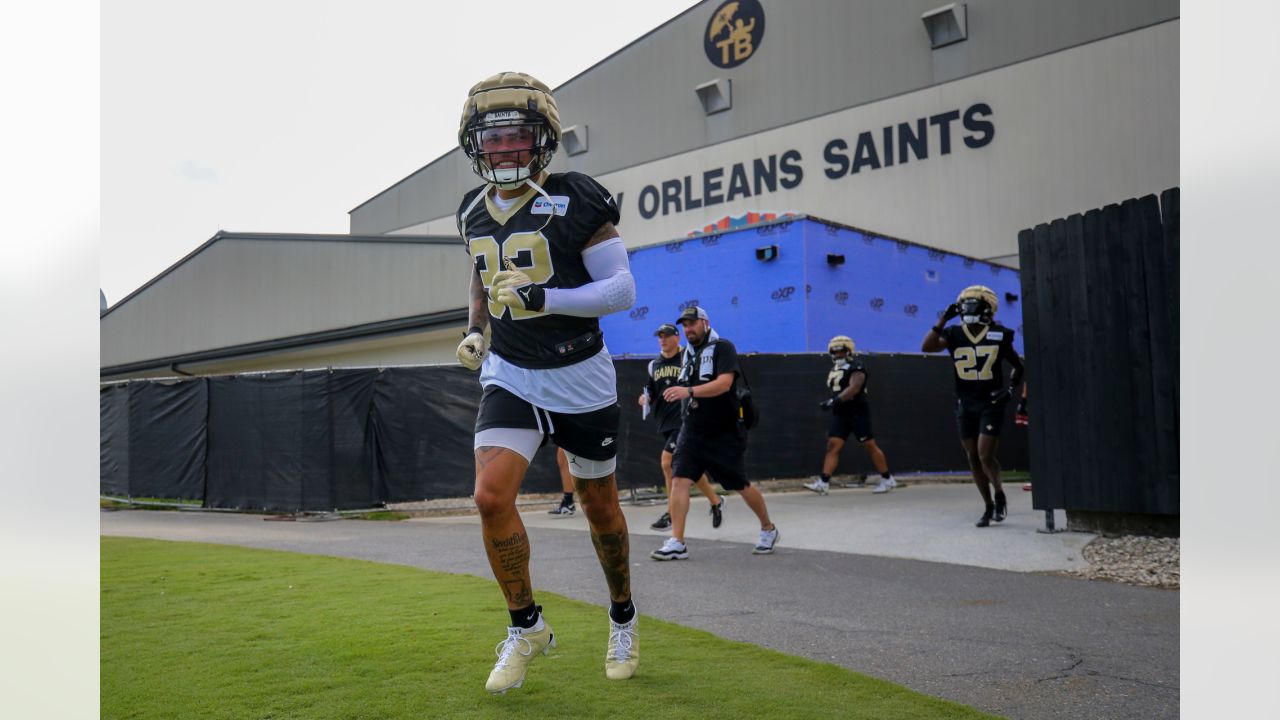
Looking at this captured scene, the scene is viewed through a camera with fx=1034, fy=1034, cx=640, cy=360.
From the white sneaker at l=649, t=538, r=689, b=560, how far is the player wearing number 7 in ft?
10.3

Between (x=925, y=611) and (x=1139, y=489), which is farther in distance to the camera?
(x=1139, y=489)

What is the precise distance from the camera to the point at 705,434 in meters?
8.37

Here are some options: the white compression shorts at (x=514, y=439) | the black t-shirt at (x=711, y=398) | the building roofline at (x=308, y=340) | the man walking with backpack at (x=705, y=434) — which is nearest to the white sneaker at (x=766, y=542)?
the man walking with backpack at (x=705, y=434)

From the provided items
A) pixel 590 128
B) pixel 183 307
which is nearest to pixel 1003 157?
pixel 590 128

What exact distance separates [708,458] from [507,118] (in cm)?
485

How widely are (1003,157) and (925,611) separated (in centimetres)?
1910

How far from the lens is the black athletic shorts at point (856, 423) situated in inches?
576

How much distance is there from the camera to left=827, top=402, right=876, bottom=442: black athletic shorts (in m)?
14.6

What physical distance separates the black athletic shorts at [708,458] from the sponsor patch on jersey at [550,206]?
451 centimetres

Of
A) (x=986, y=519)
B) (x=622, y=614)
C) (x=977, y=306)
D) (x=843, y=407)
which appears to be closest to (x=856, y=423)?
(x=843, y=407)

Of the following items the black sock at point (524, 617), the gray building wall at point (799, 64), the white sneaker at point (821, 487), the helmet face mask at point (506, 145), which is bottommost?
the white sneaker at point (821, 487)

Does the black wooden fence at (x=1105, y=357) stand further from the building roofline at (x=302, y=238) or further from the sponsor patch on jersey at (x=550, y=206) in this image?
the building roofline at (x=302, y=238)
